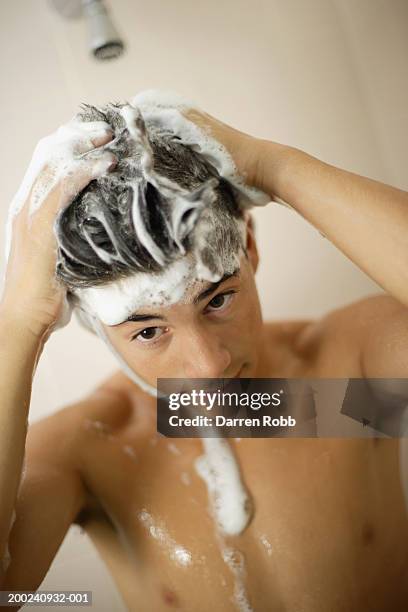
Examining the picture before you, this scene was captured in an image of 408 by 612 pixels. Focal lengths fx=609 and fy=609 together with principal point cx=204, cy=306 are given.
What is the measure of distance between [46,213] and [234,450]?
1.50 ft

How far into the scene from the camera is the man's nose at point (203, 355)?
2.54 ft

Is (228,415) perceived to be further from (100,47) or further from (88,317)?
(100,47)

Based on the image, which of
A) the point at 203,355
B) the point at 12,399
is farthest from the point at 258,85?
the point at 12,399

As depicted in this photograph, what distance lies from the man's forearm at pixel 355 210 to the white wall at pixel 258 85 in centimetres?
54

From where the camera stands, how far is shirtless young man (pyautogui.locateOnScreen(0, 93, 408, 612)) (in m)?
0.76

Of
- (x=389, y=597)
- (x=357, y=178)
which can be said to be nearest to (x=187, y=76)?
(x=357, y=178)

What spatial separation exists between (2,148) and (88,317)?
1.68ft

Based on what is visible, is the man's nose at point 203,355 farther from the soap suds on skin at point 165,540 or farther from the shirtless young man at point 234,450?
the soap suds on skin at point 165,540

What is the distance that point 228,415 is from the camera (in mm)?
916

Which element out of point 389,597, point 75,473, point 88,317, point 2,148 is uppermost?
point 2,148

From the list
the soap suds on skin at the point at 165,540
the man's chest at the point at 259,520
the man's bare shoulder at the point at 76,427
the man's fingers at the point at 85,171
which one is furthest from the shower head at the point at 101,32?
the soap suds on skin at the point at 165,540

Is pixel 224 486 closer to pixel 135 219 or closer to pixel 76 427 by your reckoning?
pixel 76 427

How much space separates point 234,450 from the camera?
3.10ft

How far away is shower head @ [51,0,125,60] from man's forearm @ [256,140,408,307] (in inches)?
21.5
